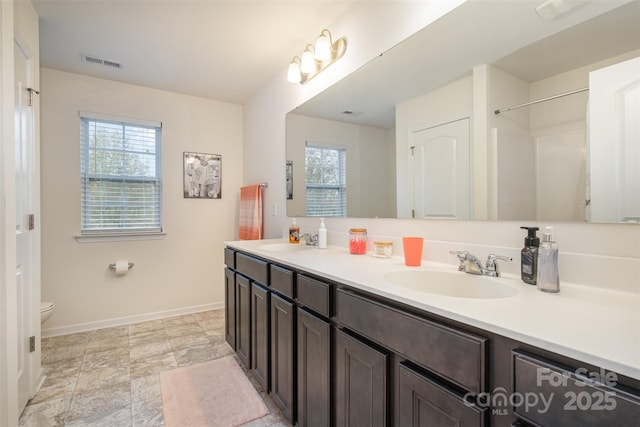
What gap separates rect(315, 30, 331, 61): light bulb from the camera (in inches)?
80.3

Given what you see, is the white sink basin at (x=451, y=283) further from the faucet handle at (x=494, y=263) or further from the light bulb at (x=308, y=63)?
the light bulb at (x=308, y=63)

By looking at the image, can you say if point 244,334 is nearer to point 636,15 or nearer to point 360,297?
point 360,297

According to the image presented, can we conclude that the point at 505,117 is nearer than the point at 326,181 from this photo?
Yes

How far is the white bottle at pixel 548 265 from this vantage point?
34.9 inches

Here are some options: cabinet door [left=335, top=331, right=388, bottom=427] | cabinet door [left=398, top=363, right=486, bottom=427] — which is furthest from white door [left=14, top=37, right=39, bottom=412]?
cabinet door [left=398, top=363, right=486, bottom=427]

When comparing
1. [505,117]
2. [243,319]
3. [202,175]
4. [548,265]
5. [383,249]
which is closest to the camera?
[548,265]

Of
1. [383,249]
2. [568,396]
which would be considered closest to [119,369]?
[383,249]

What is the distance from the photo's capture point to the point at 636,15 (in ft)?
2.75

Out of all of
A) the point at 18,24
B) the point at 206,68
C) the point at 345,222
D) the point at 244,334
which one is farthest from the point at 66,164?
the point at 345,222

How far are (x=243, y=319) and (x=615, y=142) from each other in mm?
2035

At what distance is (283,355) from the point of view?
4.90ft

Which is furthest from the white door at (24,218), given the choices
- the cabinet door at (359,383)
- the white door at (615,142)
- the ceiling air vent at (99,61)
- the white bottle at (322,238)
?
the white door at (615,142)

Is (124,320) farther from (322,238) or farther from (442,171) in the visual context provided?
(442,171)

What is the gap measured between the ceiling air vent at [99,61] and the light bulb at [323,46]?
6.17ft
